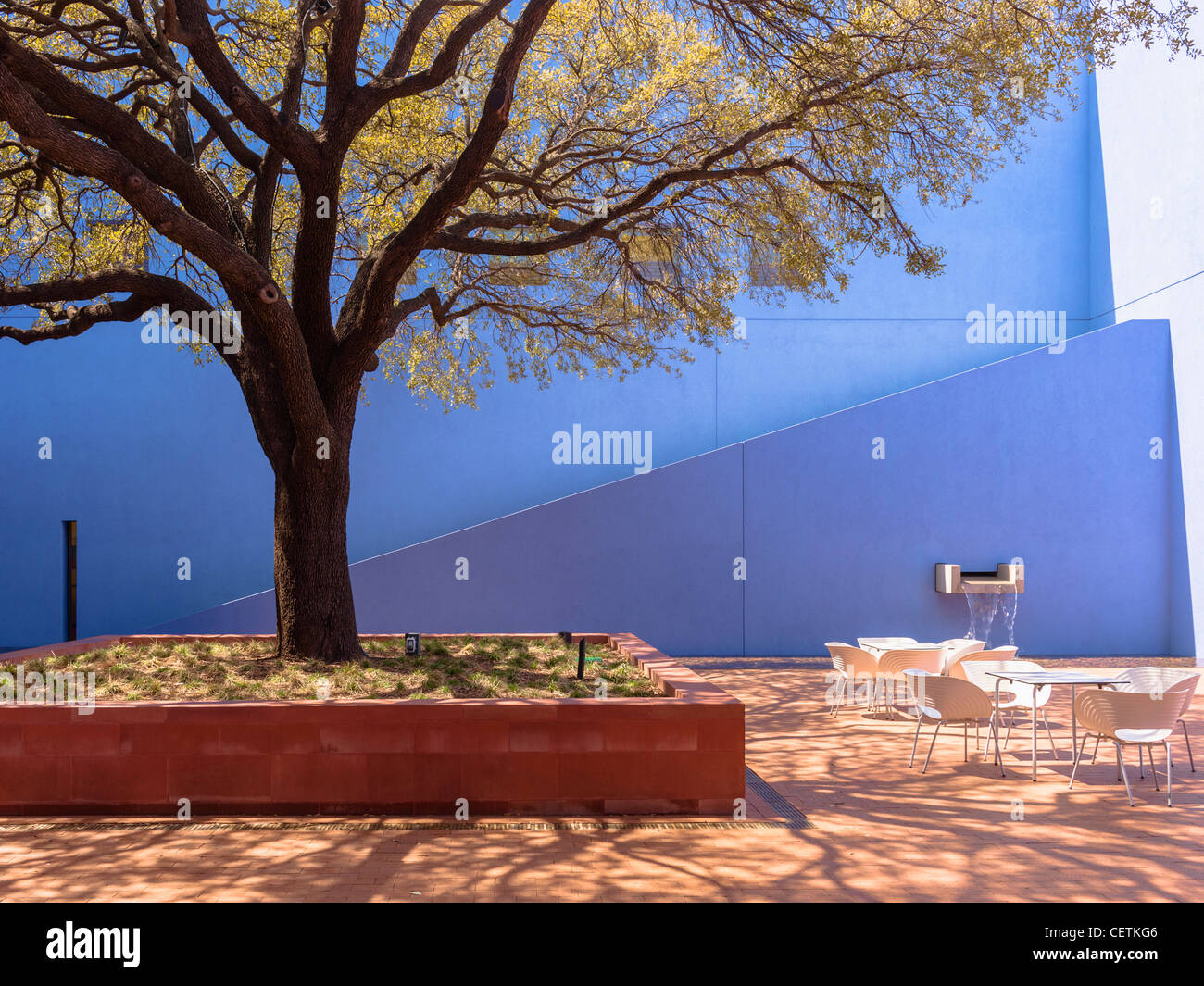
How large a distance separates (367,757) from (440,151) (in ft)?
18.2

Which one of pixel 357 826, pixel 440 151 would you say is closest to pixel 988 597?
pixel 440 151

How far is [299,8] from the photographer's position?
7.74 m

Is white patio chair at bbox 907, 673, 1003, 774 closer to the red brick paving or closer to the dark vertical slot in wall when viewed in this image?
the red brick paving

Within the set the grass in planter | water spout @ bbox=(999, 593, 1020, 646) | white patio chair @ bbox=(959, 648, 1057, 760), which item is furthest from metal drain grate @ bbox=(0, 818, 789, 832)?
water spout @ bbox=(999, 593, 1020, 646)

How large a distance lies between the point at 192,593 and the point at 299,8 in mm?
8108

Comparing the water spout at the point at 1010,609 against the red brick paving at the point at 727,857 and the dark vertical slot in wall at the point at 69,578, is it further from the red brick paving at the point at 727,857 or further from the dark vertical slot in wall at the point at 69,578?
the dark vertical slot in wall at the point at 69,578

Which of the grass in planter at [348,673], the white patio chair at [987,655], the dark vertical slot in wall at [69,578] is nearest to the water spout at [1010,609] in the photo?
the white patio chair at [987,655]

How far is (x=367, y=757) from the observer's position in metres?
5.45

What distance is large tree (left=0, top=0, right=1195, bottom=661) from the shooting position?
6320 millimetres

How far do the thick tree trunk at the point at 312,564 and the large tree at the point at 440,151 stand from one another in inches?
0.8

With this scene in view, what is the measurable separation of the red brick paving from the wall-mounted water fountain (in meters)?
6.40

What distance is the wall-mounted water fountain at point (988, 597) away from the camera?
1246 centimetres

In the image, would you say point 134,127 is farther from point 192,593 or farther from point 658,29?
point 192,593
